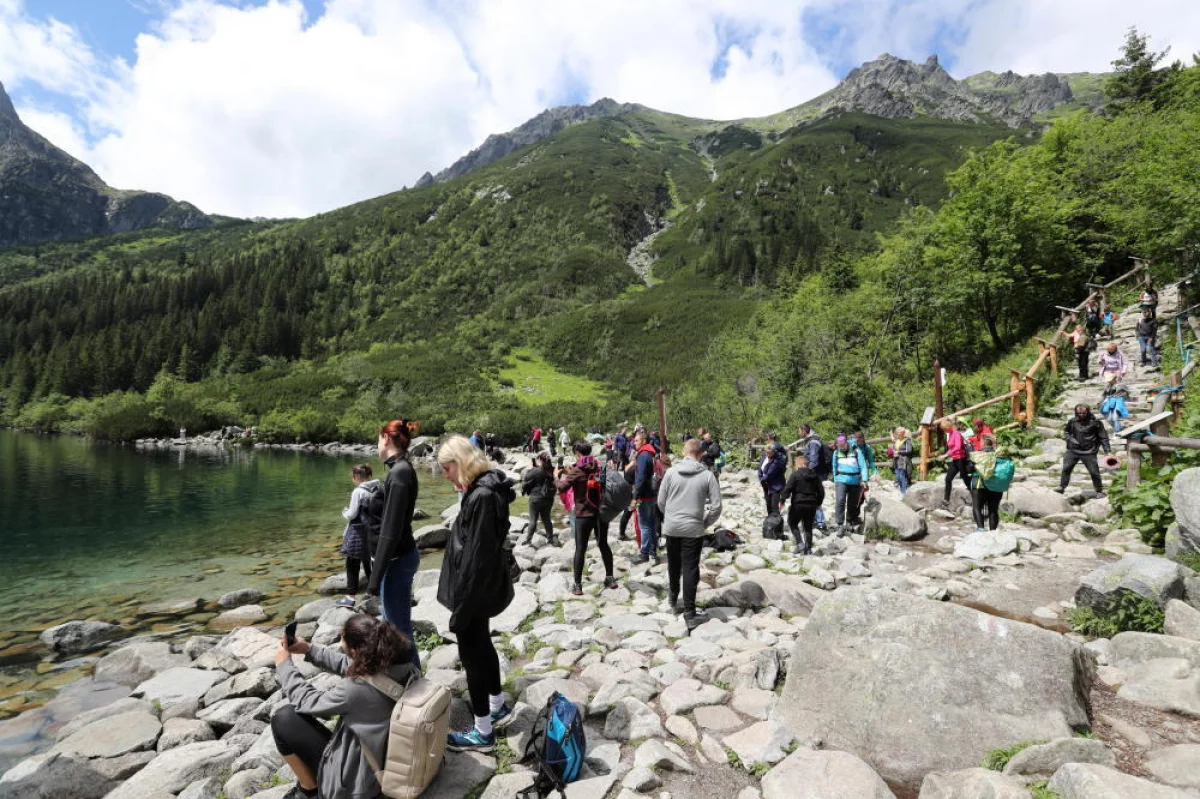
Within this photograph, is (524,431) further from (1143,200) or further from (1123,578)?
(1123,578)

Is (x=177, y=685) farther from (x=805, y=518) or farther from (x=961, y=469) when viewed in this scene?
(x=961, y=469)

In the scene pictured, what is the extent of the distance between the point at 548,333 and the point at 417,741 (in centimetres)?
9270

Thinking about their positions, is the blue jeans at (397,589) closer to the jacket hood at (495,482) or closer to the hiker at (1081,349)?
the jacket hood at (495,482)

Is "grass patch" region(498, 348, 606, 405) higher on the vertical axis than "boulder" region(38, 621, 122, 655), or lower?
higher

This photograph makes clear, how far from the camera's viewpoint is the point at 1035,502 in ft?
36.7

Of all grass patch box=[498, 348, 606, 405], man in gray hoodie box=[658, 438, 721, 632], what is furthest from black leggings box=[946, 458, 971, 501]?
grass patch box=[498, 348, 606, 405]

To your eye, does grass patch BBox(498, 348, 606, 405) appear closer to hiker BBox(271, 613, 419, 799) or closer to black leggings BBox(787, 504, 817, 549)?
black leggings BBox(787, 504, 817, 549)

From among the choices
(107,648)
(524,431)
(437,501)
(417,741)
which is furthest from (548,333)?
(417,741)

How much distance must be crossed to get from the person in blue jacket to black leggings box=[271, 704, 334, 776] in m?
10.1

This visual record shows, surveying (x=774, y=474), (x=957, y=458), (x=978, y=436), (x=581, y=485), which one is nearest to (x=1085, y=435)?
Answer: (x=957, y=458)

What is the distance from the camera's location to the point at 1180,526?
6648mm

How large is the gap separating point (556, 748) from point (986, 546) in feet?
26.9

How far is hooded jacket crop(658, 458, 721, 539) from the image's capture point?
6766mm

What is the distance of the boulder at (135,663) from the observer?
801 centimetres
